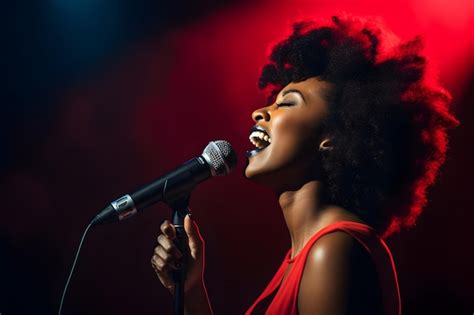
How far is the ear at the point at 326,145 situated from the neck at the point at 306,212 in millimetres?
128

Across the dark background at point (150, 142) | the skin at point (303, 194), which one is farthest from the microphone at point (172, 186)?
the dark background at point (150, 142)

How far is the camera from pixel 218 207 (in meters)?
3.07

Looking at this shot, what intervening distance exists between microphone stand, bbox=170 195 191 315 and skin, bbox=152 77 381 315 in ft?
0.11

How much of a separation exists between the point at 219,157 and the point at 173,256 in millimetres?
377

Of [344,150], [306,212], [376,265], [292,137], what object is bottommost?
[376,265]

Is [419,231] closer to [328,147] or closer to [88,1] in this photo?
[328,147]

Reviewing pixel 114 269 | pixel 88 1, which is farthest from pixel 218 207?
pixel 88 1

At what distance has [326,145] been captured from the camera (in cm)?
196

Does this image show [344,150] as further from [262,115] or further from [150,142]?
[150,142]

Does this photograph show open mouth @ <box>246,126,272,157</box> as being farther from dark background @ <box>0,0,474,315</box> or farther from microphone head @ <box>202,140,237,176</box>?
dark background @ <box>0,0,474,315</box>

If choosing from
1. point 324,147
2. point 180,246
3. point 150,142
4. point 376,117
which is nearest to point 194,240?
point 180,246

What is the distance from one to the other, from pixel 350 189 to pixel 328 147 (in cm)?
18

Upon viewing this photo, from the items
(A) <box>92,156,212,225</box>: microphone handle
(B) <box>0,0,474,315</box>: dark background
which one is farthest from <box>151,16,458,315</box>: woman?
(B) <box>0,0,474,315</box>: dark background

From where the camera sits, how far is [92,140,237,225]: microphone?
5.65 ft
